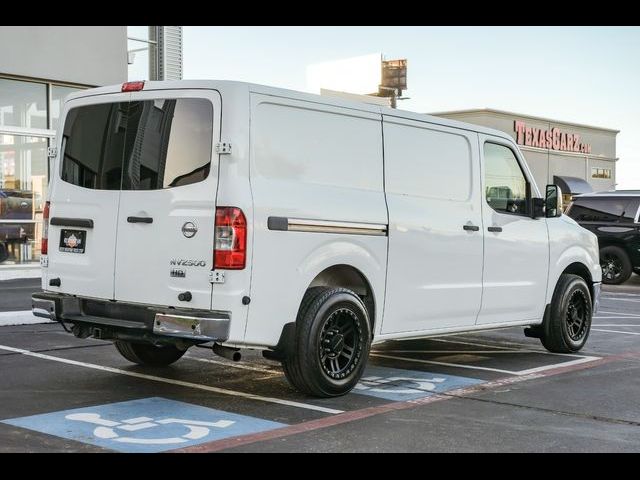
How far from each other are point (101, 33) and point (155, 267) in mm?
13888

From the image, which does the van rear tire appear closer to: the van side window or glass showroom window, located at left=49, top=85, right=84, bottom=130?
the van side window

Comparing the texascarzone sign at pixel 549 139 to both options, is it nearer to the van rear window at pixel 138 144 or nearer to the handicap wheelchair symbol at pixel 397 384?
the handicap wheelchair symbol at pixel 397 384

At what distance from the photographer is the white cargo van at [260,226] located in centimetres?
621

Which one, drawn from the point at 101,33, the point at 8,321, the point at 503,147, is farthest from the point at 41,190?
the point at 503,147

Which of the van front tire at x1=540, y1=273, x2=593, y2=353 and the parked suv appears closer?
the van front tire at x1=540, y1=273, x2=593, y2=353

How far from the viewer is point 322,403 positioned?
262 inches

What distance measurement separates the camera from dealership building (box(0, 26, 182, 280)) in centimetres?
1777

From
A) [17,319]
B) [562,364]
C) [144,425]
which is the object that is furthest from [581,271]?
[17,319]

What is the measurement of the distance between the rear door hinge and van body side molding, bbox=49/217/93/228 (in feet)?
4.32

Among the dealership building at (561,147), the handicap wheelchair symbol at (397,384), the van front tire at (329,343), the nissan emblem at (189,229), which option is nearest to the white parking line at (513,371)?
the handicap wheelchair symbol at (397,384)

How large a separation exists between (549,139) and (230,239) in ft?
131

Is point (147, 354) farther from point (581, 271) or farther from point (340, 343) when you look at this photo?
point (581, 271)

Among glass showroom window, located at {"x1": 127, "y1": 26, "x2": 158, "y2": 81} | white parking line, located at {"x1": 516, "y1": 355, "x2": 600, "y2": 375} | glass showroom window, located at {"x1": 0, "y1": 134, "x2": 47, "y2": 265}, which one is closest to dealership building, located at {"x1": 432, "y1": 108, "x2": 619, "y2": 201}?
glass showroom window, located at {"x1": 127, "y1": 26, "x2": 158, "y2": 81}
